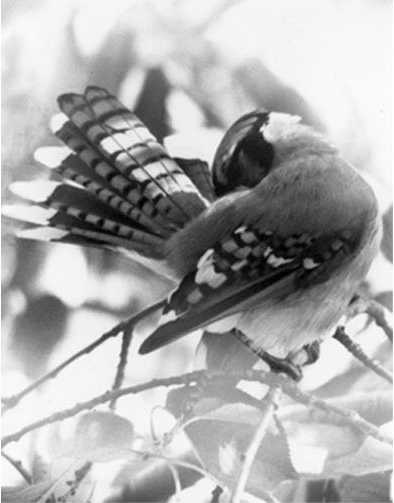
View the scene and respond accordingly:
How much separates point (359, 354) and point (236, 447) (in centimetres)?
20

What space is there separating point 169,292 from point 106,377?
14 cm

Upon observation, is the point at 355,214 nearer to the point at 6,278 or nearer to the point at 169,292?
the point at 169,292

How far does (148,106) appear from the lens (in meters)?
1.42

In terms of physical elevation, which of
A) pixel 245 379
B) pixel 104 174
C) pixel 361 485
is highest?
pixel 104 174

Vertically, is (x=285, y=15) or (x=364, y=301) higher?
(x=285, y=15)

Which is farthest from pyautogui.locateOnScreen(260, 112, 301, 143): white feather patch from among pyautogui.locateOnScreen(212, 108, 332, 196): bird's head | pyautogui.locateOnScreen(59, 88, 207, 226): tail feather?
pyautogui.locateOnScreen(59, 88, 207, 226): tail feather

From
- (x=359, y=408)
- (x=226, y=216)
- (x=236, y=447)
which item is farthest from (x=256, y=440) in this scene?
(x=226, y=216)

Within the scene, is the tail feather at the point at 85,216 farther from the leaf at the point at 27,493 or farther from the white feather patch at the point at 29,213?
the leaf at the point at 27,493

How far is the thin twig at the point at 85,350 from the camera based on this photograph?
1391 mm

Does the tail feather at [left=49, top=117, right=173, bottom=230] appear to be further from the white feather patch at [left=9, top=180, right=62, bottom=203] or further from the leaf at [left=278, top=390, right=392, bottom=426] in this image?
the leaf at [left=278, top=390, right=392, bottom=426]

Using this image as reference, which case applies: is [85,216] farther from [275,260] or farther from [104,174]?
[275,260]

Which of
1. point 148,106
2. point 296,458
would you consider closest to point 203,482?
point 296,458

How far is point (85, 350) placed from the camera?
1.40 m

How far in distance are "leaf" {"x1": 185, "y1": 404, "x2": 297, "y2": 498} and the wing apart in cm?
12
